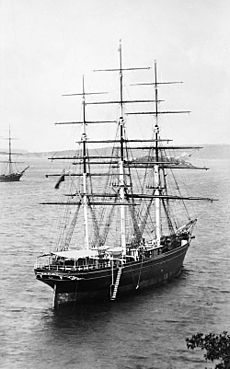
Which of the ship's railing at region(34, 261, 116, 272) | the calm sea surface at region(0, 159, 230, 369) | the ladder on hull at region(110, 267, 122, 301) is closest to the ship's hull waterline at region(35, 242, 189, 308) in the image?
the ladder on hull at region(110, 267, 122, 301)

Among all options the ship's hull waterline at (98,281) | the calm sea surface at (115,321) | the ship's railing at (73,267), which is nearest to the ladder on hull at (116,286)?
the ship's hull waterline at (98,281)

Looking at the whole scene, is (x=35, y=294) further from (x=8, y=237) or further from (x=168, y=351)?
(x=8, y=237)

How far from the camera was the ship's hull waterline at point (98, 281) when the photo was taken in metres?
44.2

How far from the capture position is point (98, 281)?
45.3m

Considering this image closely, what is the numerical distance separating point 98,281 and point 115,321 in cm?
480

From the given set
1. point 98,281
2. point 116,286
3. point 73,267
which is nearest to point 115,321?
point 98,281

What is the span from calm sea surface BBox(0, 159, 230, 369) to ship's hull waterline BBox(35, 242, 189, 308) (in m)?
1.11

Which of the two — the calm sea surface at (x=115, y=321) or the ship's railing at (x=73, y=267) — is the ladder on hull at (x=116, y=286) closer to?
the calm sea surface at (x=115, y=321)

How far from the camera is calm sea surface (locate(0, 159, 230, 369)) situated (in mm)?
34281

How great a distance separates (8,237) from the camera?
74062mm

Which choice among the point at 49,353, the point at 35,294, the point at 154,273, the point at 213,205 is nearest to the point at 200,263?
the point at 154,273

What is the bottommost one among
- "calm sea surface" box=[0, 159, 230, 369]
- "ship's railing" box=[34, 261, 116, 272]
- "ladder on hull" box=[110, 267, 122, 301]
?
"calm sea surface" box=[0, 159, 230, 369]

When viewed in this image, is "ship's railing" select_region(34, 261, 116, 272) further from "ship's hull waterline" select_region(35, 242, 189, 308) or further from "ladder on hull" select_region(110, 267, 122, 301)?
"ladder on hull" select_region(110, 267, 122, 301)

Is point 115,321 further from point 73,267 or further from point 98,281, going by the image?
point 73,267
